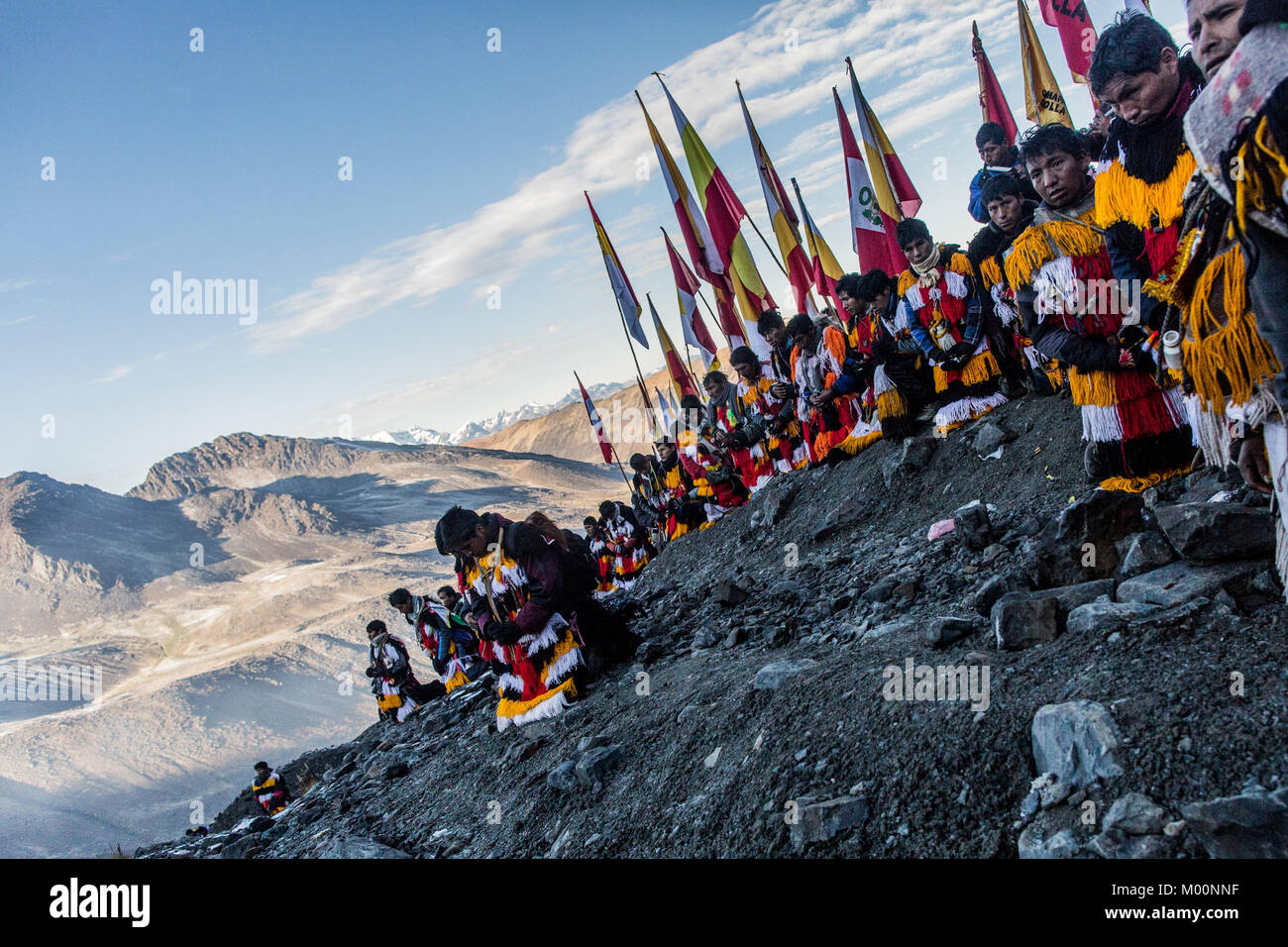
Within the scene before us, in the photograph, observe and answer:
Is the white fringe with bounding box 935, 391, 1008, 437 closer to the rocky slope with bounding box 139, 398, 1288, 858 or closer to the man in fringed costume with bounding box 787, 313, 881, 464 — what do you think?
the rocky slope with bounding box 139, 398, 1288, 858

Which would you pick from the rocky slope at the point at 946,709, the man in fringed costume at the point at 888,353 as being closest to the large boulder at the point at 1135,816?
the rocky slope at the point at 946,709

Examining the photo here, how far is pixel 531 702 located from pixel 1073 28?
9762 mm

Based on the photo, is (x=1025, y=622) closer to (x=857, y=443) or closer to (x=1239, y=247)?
(x=1239, y=247)

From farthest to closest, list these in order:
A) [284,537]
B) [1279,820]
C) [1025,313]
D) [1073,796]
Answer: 1. [284,537]
2. [1025,313]
3. [1073,796]
4. [1279,820]

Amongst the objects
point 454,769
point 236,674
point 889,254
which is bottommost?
point 236,674

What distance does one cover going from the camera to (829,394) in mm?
7816

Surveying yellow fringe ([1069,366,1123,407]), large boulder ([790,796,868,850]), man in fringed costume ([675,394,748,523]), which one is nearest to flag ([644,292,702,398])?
man in fringed costume ([675,394,748,523])

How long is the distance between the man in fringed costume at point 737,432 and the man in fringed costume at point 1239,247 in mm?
7336

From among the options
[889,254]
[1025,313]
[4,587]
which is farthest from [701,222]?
[4,587]

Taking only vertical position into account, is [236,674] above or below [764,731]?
below

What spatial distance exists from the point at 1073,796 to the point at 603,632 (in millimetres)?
4186

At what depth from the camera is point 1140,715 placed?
2205 mm

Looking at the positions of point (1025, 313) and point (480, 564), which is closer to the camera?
point (1025, 313)
